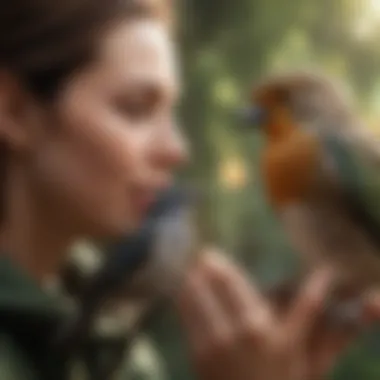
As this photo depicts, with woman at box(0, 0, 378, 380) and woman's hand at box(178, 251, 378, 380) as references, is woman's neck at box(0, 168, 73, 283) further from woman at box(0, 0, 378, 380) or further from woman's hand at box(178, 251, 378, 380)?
woman's hand at box(178, 251, 378, 380)

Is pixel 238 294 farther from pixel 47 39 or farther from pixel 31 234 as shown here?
pixel 47 39

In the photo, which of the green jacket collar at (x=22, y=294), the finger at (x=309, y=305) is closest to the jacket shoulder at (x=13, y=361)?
the green jacket collar at (x=22, y=294)

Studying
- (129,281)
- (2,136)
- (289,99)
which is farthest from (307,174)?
(2,136)

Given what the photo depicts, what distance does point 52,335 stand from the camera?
0.85 metres

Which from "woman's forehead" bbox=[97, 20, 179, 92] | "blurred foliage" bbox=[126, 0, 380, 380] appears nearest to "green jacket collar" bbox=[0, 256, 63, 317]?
"blurred foliage" bbox=[126, 0, 380, 380]

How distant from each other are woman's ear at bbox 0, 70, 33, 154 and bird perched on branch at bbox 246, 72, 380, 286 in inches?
9.0

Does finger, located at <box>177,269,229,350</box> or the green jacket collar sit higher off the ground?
the green jacket collar

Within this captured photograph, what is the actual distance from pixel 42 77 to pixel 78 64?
4 centimetres

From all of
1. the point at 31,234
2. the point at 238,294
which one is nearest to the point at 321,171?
the point at 238,294

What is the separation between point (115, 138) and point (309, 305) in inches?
10.3

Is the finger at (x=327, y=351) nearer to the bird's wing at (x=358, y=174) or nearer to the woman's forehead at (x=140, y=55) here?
the bird's wing at (x=358, y=174)

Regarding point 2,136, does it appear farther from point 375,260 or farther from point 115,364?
point 375,260

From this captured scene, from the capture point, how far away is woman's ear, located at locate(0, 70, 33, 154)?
34.6 inches

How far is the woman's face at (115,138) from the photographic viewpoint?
2.91ft
